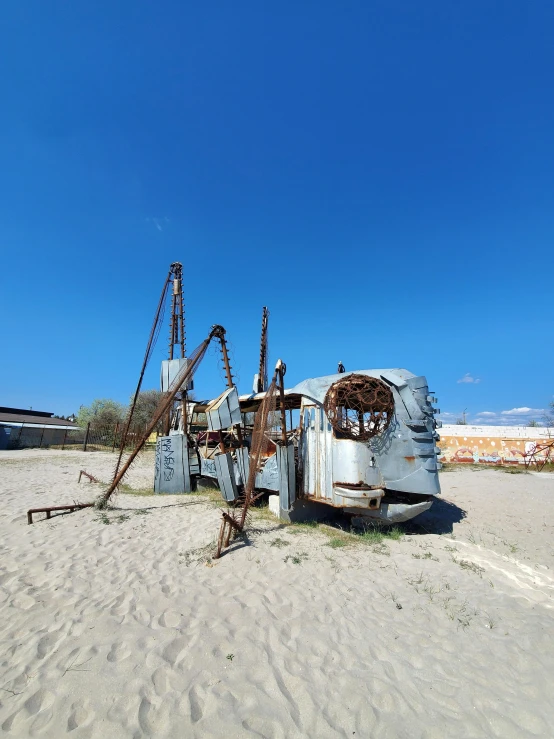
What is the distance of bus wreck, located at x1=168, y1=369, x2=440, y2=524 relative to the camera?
7.37 metres

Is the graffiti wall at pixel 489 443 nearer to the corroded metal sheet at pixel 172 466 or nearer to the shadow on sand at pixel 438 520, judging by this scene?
the shadow on sand at pixel 438 520

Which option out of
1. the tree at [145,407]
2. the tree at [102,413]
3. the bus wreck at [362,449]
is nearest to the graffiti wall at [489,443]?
the bus wreck at [362,449]

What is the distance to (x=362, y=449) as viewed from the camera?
759cm

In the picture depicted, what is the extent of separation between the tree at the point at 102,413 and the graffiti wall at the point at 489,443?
35.4m

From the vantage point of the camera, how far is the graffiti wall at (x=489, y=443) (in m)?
27.8

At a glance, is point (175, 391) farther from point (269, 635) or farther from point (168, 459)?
point (269, 635)

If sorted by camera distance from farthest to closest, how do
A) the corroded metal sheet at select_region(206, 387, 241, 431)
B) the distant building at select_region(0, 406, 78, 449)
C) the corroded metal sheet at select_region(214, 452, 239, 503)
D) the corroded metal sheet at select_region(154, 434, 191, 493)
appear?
1. the distant building at select_region(0, 406, 78, 449)
2. the corroded metal sheet at select_region(154, 434, 191, 493)
3. the corroded metal sheet at select_region(214, 452, 239, 503)
4. the corroded metal sheet at select_region(206, 387, 241, 431)

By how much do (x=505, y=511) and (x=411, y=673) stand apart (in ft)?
31.1

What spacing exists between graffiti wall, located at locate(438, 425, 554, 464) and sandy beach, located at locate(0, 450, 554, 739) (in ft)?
79.1

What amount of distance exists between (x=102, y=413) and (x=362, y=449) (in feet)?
133

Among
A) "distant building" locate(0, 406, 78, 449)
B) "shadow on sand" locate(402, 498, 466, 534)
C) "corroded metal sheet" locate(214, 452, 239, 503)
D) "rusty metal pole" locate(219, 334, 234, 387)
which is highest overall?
"rusty metal pole" locate(219, 334, 234, 387)

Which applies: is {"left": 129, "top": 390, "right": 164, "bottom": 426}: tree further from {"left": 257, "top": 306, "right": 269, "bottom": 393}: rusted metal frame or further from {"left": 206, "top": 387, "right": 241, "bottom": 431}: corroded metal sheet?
{"left": 206, "top": 387, "right": 241, "bottom": 431}: corroded metal sheet

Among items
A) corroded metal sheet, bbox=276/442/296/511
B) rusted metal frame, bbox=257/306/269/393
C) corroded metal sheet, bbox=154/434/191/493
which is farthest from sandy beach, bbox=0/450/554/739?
rusted metal frame, bbox=257/306/269/393

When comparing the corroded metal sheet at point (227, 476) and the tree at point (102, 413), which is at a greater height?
the tree at point (102, 413)
